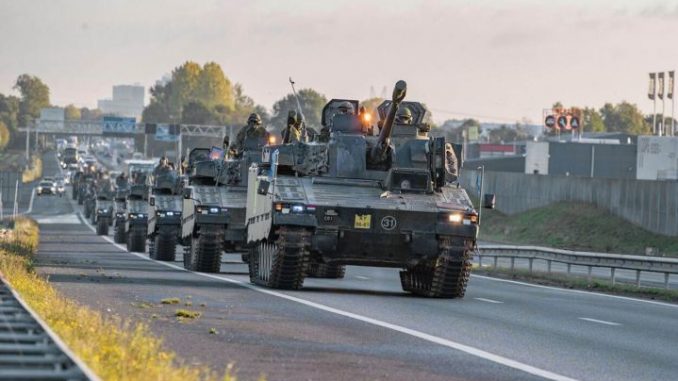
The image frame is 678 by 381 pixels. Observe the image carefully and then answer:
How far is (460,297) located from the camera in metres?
26.0

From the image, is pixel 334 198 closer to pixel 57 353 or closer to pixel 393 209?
pixel 393 209

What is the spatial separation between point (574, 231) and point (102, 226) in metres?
22.0

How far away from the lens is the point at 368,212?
2538 cm

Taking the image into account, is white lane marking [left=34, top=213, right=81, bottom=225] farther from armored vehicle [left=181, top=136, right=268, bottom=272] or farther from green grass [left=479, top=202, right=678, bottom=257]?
armored vehicle [left=181, top=136, right=268, bottom=272]

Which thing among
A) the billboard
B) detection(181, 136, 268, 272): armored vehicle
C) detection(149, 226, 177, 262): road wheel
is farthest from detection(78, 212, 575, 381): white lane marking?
the billboard

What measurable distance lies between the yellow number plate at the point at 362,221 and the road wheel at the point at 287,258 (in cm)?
75

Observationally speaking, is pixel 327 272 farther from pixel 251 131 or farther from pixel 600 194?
pixel 600 194

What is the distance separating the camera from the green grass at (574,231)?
5781 centimetres

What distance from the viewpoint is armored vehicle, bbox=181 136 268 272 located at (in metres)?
34.5

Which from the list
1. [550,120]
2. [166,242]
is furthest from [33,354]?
[550,120]

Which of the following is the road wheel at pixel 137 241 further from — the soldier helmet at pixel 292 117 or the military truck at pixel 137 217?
the soldier helmet at pixel 292 117

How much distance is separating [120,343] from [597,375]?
4.06 metres

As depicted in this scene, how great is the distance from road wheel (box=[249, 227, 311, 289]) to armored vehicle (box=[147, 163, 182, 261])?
1696 cm

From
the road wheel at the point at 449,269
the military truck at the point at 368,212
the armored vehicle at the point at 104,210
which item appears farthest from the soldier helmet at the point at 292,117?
the armored vehicle at the point at 104,210
